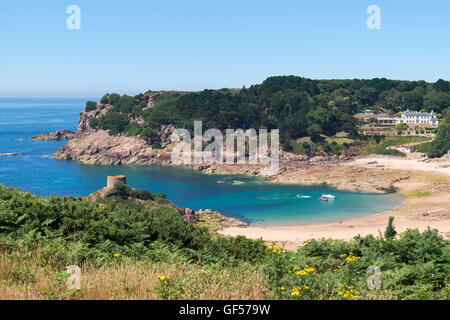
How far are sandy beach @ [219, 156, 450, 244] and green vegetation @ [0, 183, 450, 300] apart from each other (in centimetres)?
1205

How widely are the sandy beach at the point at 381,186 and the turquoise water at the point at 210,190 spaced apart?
238cm

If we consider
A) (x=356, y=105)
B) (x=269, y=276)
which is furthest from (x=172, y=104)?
(x=269, y=276)

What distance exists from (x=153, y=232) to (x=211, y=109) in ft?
216

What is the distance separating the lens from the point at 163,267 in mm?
7148

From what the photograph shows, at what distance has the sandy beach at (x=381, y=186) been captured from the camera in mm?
31609

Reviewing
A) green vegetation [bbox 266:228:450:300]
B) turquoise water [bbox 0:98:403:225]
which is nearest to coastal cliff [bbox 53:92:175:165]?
turquoise water [bbox 0:98:403:225]

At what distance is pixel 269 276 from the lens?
6727 mm

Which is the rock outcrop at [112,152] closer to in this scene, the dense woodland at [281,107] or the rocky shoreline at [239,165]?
the rocky shoreline at [239,165]

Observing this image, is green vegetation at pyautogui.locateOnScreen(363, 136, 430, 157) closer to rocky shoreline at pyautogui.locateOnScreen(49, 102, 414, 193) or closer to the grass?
rocky shoreline at pyautogui.locateOnScreen(49, 102, 414, 193)

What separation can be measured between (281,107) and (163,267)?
75.5 metres

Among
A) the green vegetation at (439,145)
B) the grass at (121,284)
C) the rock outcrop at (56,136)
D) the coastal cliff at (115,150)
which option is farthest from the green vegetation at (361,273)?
the rock outcrop at (56,136)

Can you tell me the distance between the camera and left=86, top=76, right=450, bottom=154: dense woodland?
75312mm

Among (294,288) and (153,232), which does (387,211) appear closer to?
(153,232)

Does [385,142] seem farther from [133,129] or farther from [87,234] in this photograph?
[87,234]
